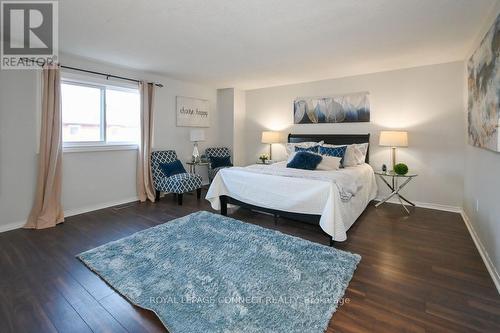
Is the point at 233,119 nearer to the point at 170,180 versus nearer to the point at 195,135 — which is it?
the point at 195,135

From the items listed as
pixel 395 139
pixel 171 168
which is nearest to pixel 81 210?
pixel 171 168

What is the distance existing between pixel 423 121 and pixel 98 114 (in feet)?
18.0

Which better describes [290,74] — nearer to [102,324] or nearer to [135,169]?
[135,169]

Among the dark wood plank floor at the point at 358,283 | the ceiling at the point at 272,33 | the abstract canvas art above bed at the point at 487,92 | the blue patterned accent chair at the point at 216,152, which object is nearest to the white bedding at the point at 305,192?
the dark wood plank floor at the point at 358,283

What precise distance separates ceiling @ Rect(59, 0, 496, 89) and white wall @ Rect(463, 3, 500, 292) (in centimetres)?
55

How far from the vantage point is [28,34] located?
113 inches

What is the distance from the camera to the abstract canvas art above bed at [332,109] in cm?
467

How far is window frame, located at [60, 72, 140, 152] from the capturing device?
3738 millimetres

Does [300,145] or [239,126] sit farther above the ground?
[239,126]

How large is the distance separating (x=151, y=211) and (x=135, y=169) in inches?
43.1

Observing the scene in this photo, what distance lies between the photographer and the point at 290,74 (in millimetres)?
4684

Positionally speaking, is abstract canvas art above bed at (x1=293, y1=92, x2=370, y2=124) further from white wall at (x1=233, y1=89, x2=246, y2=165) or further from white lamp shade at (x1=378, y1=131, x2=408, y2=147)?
white wall at (x1=233, y1=89, x2=246, y2=165)

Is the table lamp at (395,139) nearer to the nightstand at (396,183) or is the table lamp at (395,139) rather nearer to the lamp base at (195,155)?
the nightstand at (396,183)

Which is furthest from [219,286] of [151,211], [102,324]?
[151,211]
